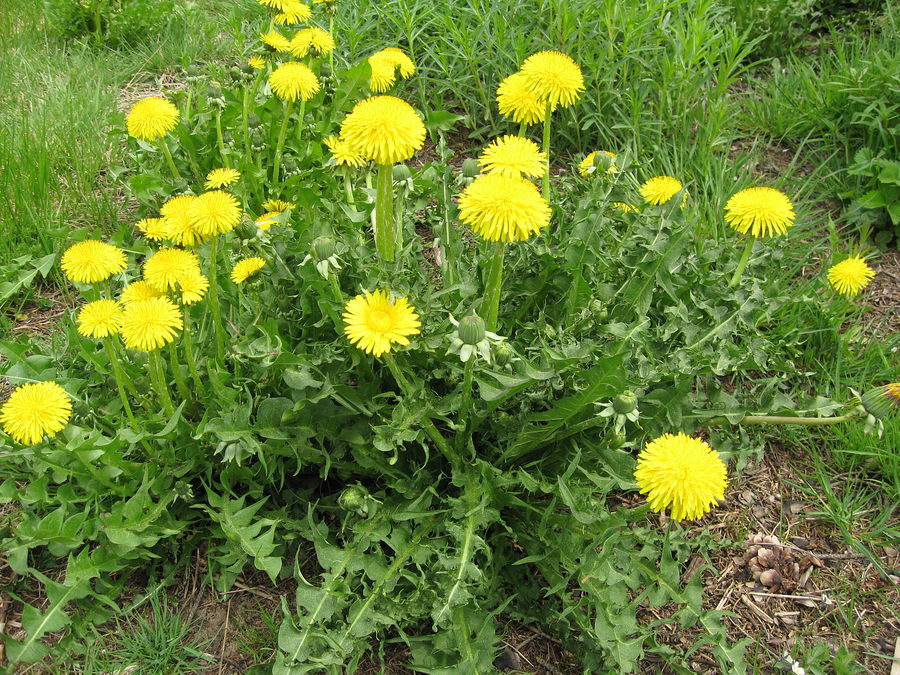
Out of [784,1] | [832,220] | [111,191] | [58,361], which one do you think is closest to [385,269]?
[58,361]

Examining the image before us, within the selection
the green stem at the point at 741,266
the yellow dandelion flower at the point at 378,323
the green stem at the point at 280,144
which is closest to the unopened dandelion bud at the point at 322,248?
the yellow dandelion flower at the point at 378,323

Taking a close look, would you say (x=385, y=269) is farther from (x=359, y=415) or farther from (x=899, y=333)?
(x=899, y=333)

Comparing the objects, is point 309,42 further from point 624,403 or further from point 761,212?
point 624,403

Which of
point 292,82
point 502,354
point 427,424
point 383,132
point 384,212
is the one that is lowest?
point 427,424

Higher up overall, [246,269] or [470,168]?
[470,168]

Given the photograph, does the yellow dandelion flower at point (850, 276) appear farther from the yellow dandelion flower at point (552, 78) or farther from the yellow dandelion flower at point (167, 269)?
the yellow dandelion flower at point (167, 269)

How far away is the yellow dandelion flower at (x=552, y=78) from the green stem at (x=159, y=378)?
128 cm

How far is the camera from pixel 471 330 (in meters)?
1.60

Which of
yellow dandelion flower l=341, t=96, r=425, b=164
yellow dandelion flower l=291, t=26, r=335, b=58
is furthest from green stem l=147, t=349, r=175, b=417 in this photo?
yellow dandelion flower l=291, t=26, r=335, b=58

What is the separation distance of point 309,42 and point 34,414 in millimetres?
1724

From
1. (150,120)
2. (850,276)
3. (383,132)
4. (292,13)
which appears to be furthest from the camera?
(292,13)

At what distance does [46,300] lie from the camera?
289 centimetres

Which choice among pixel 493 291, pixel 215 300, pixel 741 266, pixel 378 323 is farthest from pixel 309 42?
pixel 741 266

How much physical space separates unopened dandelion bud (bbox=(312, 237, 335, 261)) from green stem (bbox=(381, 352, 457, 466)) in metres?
0.28
